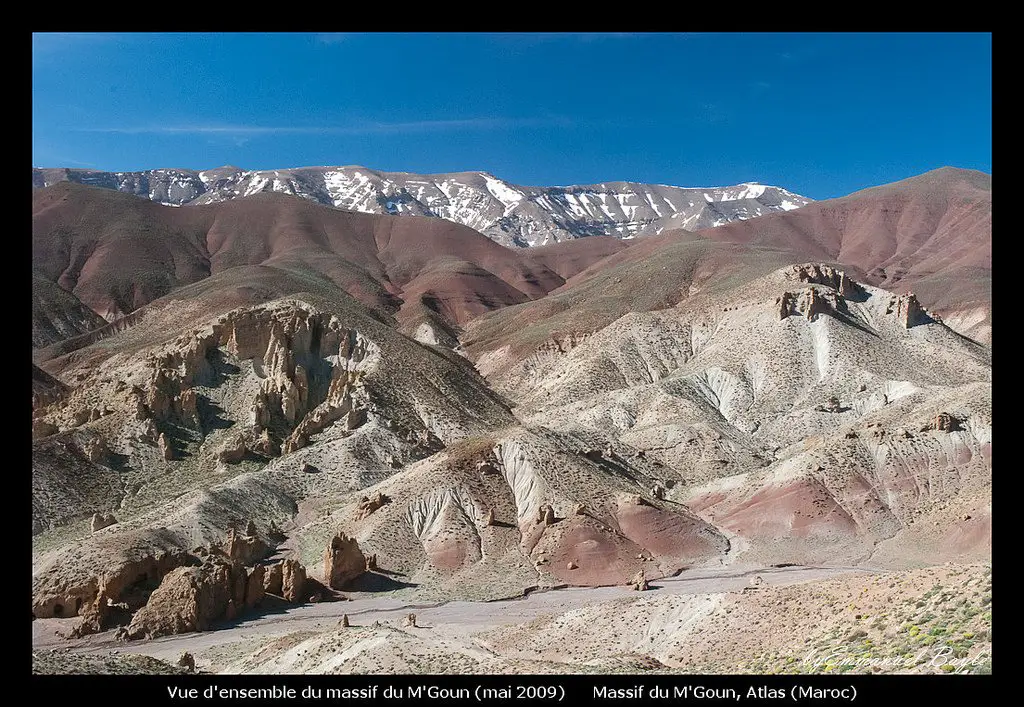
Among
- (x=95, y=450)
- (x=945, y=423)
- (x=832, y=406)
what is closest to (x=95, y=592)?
(x=95, y=450)

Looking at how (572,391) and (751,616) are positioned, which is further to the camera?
(572,391)

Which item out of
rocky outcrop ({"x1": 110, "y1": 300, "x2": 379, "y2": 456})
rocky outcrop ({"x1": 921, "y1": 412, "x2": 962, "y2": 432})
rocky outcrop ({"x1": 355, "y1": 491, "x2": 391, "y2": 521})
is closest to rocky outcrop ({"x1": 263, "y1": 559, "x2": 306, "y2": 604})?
rocky outcrop ({"x1": 355, "y1": 491, "x2": 391, "y2": 521})

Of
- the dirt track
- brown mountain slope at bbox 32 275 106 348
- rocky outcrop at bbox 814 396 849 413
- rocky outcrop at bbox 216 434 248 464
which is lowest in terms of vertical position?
the dirt track

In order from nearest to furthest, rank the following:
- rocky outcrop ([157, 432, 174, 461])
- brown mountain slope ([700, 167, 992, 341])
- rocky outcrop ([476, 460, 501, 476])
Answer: rocky outcrop ([476, 460, 501, 476]) < rocky outcrop ([157, 432, 174, 461]) < brown mountain slope ([700, 167, 992, 341])

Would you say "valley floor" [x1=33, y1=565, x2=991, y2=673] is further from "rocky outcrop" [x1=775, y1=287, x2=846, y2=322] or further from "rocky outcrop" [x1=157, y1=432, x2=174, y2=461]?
"rocky outcrop" [x1=775, y1=287, x2=846, y2=322]

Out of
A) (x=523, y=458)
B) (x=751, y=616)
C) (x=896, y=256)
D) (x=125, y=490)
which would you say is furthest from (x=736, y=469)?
(x=896, y=256)
